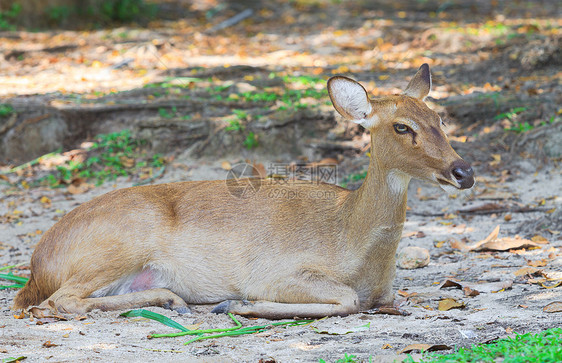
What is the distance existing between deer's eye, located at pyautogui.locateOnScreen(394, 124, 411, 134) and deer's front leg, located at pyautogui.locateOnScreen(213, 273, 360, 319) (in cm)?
118

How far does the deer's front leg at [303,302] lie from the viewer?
4734 mm

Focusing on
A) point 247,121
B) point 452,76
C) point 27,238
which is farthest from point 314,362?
point 452,76

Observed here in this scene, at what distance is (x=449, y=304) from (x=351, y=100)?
5.24 ft

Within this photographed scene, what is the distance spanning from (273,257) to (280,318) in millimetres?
515

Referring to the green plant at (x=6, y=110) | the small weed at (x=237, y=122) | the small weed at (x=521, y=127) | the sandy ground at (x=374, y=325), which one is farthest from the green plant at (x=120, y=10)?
the small weed at (x=521, y=127)

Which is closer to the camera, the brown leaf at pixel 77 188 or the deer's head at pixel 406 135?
the deer's head at pixel 406 135

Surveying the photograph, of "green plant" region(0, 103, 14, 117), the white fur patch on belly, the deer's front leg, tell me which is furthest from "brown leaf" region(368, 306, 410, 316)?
"green plant" region(0, 103, 14, 117)

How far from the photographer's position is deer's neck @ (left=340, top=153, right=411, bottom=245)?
15.7 feet

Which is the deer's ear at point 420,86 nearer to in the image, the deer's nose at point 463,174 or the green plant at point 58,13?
the deer's nose at point 463,174

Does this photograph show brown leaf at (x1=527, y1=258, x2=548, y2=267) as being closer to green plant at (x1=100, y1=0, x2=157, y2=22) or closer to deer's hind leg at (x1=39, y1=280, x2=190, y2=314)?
deer's hind leg at (x1=39, y1=280, x2=190, y2=314)

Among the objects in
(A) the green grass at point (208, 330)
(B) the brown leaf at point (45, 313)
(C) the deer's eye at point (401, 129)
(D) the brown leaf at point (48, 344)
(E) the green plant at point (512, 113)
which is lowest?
(B) the brown leaf at point (45, 313)

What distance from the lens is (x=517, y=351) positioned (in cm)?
346

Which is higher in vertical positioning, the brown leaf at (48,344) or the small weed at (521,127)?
the small weed at (521,127)

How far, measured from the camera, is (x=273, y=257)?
16.8 feet
